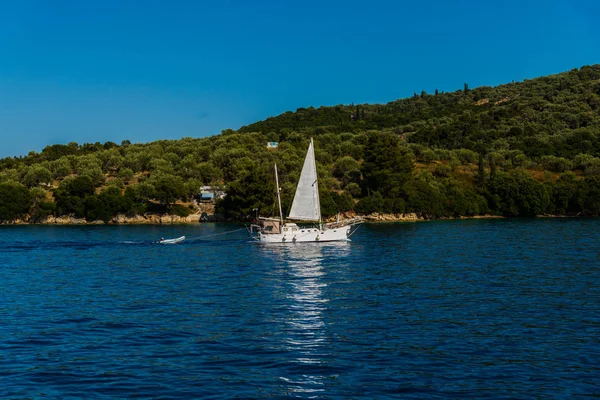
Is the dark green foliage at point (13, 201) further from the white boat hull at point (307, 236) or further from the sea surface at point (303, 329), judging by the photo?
the sea surface at point (303, 329)

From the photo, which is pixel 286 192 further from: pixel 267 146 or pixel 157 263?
pixel 157 263

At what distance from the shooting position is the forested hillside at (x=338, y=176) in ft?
419

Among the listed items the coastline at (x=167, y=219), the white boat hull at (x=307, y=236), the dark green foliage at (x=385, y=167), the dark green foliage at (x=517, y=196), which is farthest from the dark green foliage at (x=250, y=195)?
the dark green foliage at (x=517, y=196)

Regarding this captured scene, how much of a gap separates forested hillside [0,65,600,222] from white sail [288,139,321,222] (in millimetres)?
44666

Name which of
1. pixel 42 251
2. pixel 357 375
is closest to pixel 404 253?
pixel 42 251

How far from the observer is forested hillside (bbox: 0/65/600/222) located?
419 ft

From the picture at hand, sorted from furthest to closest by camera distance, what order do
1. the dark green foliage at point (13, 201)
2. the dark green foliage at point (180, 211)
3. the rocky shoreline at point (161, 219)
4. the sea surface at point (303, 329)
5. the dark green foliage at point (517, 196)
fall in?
1. the dark green foliage at point (517, 196)
2. the dark green foliage at point (180, 211)
3. the rocky shoreline at point (161, 219)
4. the dark green foliage at point (13, 201)
5. the sea surface at point (303, 329)

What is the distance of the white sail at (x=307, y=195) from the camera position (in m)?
71.6

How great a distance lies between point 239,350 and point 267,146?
153m

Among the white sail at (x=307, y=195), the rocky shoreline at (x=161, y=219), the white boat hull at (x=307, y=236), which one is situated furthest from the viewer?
the rocky shoreline at (x=161, y=219)

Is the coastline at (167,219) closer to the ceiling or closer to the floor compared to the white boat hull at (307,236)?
closer to the ceiling

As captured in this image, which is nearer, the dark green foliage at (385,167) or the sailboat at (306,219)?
the sailboat at (306,219)

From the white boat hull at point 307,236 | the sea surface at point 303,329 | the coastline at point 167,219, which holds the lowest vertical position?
the sea surface at point 303,329

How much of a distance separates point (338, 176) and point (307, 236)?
7639 centimetres
